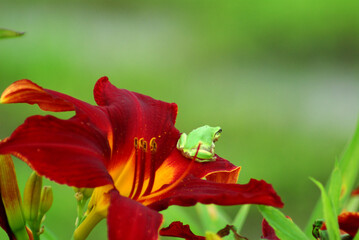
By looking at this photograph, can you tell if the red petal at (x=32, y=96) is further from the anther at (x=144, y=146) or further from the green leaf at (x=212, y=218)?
the green leaf at (x=212, y=218)

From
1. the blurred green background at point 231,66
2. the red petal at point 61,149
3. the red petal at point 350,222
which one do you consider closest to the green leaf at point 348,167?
the red petal at point 350,222

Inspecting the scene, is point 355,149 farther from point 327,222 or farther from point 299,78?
point 299,78

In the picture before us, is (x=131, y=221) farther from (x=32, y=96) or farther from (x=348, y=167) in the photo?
(x=348, y=167)

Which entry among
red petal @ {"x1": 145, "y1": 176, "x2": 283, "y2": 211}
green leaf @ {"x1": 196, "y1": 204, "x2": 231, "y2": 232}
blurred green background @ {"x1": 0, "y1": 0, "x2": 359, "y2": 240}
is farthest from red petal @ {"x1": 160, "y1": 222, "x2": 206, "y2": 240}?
blurred green background @ {"x1": 0, "y1": 0, "x2": 359, "y2": 240}

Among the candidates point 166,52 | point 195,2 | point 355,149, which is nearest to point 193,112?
point 166,52

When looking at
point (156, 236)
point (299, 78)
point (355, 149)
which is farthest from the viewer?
point (299, 78)
